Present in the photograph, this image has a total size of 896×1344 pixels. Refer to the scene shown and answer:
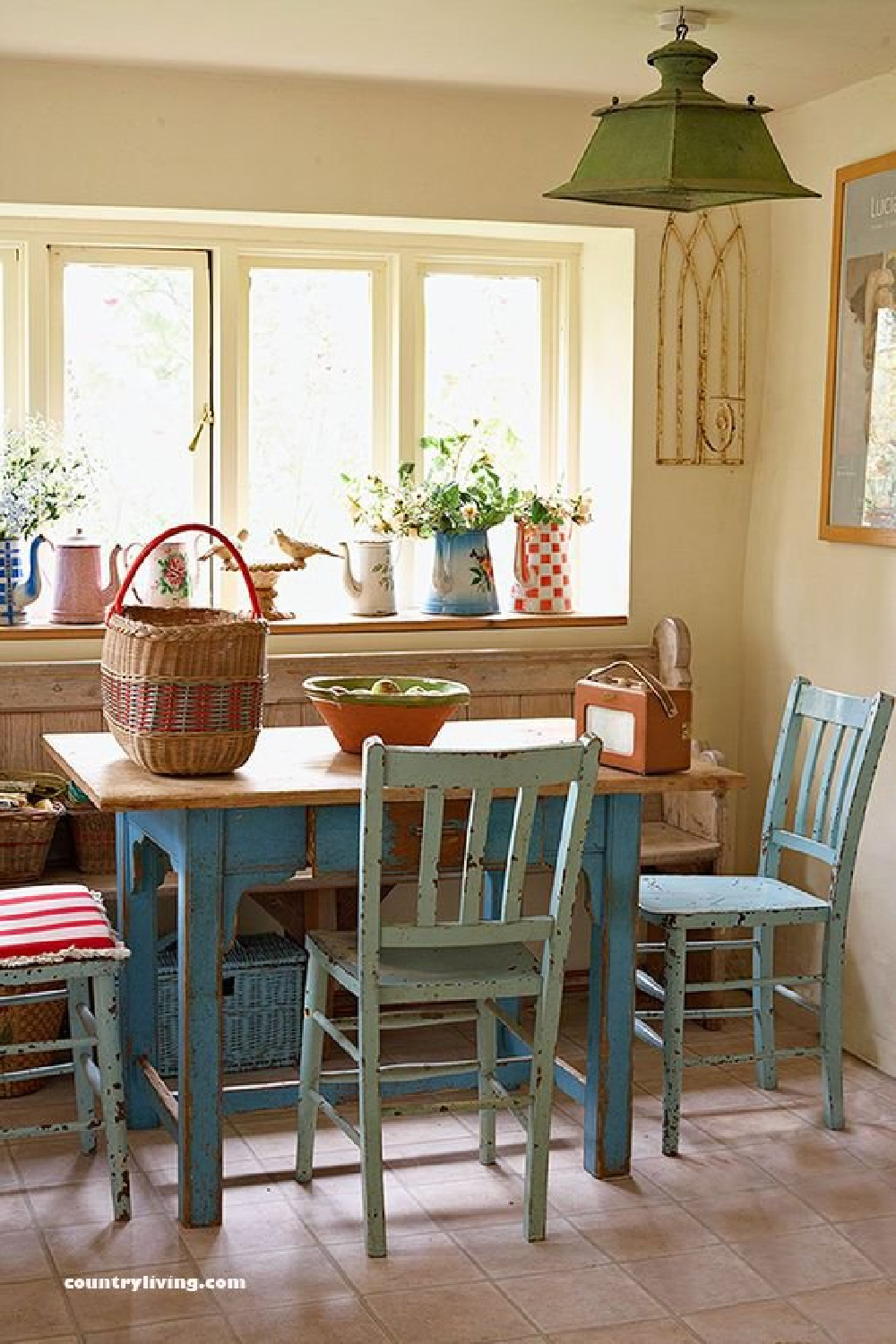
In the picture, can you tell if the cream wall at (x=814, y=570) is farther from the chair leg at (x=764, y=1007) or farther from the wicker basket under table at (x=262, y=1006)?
the wicker basket under table at (x=262, y=1006)

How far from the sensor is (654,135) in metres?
3.39

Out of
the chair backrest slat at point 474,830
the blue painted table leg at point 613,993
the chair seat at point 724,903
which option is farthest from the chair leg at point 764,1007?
the chair backrest slat at point 474,830

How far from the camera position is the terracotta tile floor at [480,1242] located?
3.10 m

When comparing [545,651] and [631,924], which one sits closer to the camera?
[631,924]

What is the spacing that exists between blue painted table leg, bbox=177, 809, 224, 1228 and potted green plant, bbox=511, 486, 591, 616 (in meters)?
1.99

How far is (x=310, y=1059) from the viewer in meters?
3.63

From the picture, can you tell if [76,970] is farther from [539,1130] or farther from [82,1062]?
[539,1130]

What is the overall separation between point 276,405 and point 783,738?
70.5 inches

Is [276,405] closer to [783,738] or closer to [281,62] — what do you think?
[281,62]

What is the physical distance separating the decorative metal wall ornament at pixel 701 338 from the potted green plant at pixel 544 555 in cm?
33

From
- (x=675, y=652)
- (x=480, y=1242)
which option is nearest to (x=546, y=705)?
(x=675, y=652)

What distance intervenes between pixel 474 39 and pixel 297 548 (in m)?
1.43

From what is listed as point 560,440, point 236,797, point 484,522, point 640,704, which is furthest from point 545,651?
point 236,797

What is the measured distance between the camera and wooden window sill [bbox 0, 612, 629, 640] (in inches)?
184
